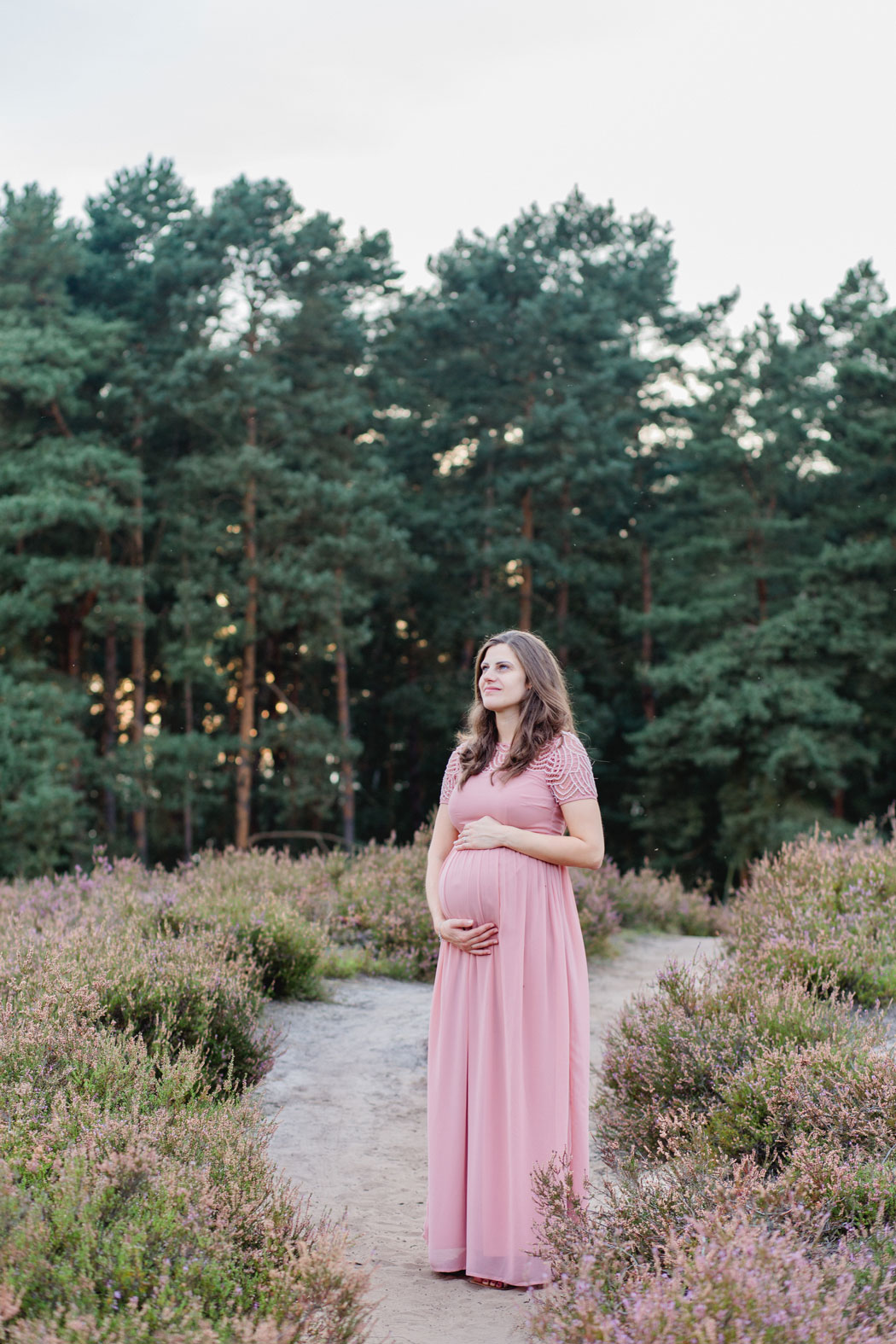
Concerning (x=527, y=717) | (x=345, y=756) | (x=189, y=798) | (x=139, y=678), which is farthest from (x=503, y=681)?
(x=139, y=678)

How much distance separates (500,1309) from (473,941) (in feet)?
3.87

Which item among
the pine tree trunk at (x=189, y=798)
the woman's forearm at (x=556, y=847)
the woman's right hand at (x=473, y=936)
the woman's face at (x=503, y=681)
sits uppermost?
the woman's face at (x=503, y=681)

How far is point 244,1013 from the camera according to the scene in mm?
5641

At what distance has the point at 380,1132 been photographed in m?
5.62

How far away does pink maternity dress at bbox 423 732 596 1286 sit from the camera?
3803 millimetres

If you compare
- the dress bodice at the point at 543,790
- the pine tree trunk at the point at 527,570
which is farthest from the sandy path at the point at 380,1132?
the pine tree trunk at the point at 527,570

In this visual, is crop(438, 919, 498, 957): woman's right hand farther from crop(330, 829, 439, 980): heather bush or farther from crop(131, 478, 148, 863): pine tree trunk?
crop(131, 478, 148, 863): pine tree trunk

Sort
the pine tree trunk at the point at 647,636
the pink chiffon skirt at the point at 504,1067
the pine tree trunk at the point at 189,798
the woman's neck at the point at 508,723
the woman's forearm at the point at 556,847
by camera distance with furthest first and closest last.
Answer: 1. the pine tree trunk at the point at 647,636
2. the pine tree trunk at the point at 189,798
3. the woman's neck at the point at 508,723
4. the woman's forearm at the point at 556,847
5. the pink chiffon skirt at the point at 504,1067

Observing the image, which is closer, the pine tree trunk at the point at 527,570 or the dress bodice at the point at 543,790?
the dress bodice at the point at 543,790

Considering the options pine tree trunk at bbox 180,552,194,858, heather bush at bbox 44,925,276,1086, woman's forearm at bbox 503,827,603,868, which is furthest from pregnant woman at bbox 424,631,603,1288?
pine tree trunk at bbox 180,552,194,858

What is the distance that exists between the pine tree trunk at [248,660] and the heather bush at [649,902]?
46.0 ft

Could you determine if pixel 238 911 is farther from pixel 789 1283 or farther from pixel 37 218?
pixel 37 218

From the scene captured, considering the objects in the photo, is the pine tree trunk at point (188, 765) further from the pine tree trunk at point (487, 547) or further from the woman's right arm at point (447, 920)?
the woman's right arm at point (447, 920)

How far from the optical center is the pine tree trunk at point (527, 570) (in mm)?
27703
